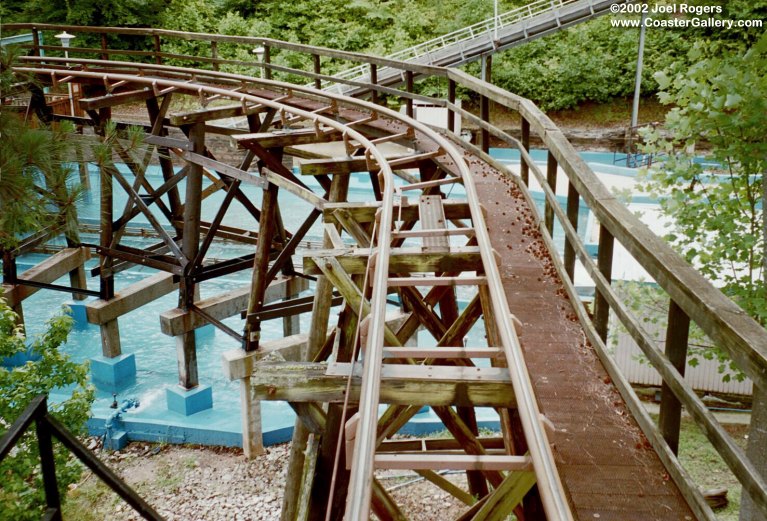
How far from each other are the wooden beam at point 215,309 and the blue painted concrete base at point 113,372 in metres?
Answer: 2.42

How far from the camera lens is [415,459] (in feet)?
6.79

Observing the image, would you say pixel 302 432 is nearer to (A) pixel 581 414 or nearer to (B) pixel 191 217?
(A) pixel 581 414

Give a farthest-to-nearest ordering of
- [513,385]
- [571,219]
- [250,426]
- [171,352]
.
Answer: [171,352] → [250,426] → [571,219] → [513,385]

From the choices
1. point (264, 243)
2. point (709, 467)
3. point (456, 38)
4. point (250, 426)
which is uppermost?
point (456, 38)

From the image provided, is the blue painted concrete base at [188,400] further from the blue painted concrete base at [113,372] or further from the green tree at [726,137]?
the green tree at [726,137]

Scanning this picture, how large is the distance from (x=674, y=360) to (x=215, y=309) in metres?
6.60

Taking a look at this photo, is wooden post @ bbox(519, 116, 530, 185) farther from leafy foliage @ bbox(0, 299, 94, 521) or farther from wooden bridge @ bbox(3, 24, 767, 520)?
leafy foliage @ bbox(0, 299, 94, 521)

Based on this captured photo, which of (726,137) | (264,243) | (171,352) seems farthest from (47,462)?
(171,352)

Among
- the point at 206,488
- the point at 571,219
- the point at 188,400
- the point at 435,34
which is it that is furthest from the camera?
the point at 435,34

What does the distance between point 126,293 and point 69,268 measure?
195 cm

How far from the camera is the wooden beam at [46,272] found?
9.59 m

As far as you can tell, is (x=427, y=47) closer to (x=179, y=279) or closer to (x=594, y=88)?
(x=594, y=88)

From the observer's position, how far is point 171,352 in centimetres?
1241

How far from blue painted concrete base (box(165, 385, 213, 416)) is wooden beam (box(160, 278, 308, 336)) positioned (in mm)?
1109
